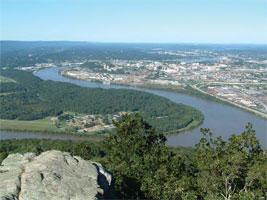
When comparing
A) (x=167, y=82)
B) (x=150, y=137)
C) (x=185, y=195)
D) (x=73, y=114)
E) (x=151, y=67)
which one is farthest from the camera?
(x=151, y=67)

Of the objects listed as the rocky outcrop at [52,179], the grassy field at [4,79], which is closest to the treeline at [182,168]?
the rocky outcrop at [52,179]

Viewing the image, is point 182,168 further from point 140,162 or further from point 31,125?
point 31,125

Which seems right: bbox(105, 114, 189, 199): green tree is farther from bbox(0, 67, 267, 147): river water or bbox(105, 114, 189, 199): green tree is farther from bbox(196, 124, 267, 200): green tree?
bbox(0, 67, 267, 147): river water

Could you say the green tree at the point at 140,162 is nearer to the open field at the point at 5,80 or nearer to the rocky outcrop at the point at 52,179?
the rocky outcrop at the point at 52,179

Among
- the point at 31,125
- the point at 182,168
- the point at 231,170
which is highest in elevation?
the point at 231,170

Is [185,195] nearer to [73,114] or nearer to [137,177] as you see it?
[137,177]

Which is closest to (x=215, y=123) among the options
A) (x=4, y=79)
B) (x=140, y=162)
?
(x=140, y=162)

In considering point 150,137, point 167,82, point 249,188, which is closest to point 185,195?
point 249,188
